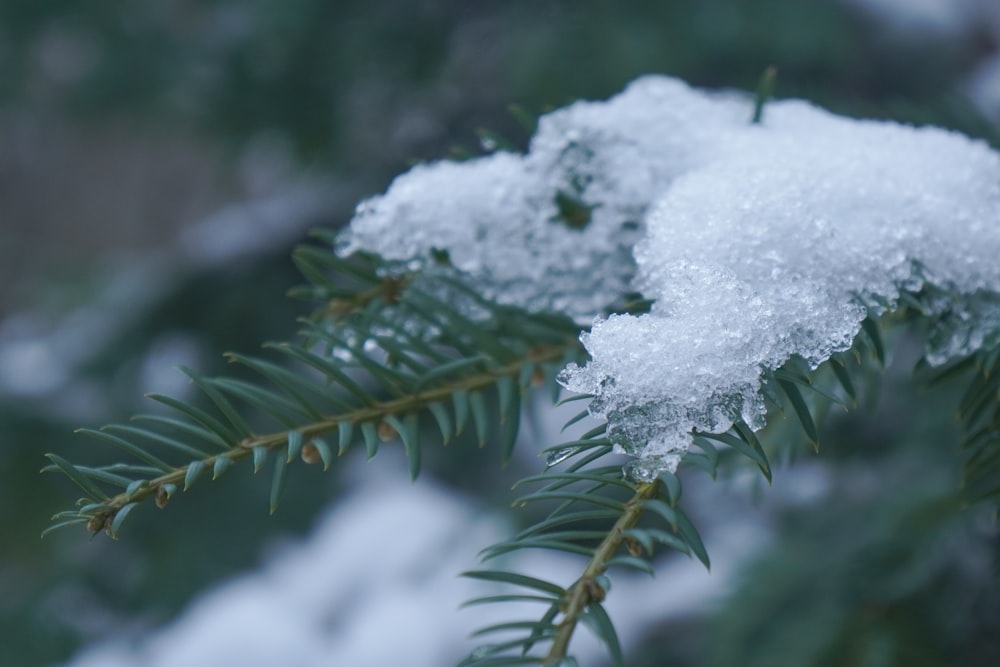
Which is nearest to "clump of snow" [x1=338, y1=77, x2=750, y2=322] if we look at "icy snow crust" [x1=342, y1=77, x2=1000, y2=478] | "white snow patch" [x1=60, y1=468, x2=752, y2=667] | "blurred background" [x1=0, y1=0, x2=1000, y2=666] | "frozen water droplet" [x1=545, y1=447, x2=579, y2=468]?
"icy snow crust" [x1=342, y1=77, x2=1000, y2=478]

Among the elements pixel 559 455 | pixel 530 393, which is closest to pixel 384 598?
pixel 530 393

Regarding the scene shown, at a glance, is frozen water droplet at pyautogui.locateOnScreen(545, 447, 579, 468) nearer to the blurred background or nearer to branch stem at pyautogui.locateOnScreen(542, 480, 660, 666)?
branch stem at pyautogui.locateOnScreen(542, 480, 660, 666)

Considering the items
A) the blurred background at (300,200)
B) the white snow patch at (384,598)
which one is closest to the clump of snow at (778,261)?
the blurred background at (300,200)

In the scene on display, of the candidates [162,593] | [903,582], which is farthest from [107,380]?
[903,582]

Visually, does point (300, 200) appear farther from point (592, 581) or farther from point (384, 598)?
point (592, 581)

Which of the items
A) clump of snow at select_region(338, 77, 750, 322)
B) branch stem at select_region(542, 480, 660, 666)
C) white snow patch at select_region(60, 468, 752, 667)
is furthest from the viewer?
white snow patch at select_region(60, 468, 752, 667)

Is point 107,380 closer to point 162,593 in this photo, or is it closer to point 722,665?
point 162,593
